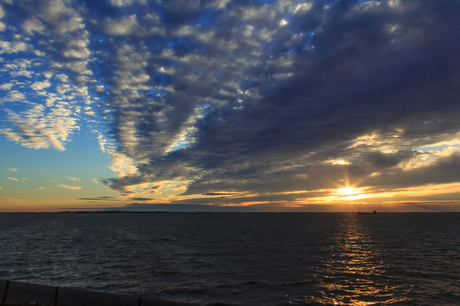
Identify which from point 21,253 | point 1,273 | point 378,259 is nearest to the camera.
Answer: point 1,273

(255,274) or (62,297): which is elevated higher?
(62,297)

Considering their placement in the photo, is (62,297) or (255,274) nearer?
(62,297)

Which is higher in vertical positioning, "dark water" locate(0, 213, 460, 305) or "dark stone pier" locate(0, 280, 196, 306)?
"dark stone pier" locate(0, 280, 196, 306)

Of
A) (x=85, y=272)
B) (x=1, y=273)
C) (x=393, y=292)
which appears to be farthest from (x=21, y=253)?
(x=393, y=292)

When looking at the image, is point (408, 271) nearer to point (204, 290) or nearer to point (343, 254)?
point (343, 254)

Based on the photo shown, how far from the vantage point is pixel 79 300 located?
15.5m

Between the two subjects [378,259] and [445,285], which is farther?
[378,259]

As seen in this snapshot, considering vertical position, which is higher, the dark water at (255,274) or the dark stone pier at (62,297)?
the dark stone pier at (62,297)

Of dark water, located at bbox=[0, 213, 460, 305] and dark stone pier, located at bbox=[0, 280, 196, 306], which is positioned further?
dark water, located at bbox=[0, 213, 460, 305]

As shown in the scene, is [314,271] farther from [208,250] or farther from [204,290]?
[208,250]

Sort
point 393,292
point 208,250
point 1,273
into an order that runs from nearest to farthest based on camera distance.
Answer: point 393,292, point 1,273, point 208,250

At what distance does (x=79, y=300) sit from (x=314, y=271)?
25.3 m

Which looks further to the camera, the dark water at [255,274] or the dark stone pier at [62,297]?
the dark water at [255,274]

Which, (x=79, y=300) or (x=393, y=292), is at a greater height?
(x=79, y=300)
